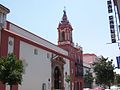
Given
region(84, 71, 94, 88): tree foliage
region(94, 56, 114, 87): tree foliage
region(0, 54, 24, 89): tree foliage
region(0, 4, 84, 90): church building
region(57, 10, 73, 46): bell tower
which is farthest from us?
region(84, 71, 94, 88): tree foliage

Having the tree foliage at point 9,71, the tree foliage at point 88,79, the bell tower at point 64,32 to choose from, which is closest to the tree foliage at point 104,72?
the bell tower at point 64,32

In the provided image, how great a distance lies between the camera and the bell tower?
186 ft

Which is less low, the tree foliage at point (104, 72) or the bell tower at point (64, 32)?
the bell tower at point (64, 32)

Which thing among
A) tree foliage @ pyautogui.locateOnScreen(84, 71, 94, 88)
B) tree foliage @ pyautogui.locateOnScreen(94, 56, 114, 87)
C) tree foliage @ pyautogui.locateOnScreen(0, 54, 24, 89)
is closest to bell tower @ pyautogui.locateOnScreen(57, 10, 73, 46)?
tree foliage @ pyautogui.locateOnScreen(94, 56, 114, 87)

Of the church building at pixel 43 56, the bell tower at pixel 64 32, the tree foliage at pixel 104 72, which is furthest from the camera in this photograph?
the bell tower at pixel 64 32

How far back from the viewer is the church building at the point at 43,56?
30922 mm

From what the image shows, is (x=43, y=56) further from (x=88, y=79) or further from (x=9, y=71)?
(x=88, y=79)

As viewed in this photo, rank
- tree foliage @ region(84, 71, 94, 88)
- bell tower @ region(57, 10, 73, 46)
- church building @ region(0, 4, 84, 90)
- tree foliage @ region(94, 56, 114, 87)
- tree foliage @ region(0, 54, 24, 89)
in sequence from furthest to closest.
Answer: tree foliage @ region(84, 71, 94, 88) → bell tower @ region(57, 10, 73, 46) → tree foliage @ region(94, 56, 114, 87) → church building @ region(0, 4, 84, 90) → tree foliage @ region(0, 54, 24, 89)

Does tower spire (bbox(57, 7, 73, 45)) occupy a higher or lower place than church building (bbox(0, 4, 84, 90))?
higher

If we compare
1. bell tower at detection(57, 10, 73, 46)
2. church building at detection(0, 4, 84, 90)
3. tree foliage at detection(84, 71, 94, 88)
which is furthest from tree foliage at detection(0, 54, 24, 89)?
tree foliage at detection(84, 71, 94, 88)

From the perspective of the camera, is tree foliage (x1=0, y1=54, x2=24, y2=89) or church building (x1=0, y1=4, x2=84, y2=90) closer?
tree foliage (x1=0, y1=54, x2=24, y2=89)

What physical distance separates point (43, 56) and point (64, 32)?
56.9ft

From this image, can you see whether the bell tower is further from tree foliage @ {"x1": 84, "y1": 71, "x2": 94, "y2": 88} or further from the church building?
tree foliage @ {"x1": 84, "y1": 71, "x2": 94, "y2": 88}

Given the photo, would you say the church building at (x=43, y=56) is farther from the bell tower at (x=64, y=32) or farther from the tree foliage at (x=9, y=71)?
the tree foliage at (x=9, y=71)
